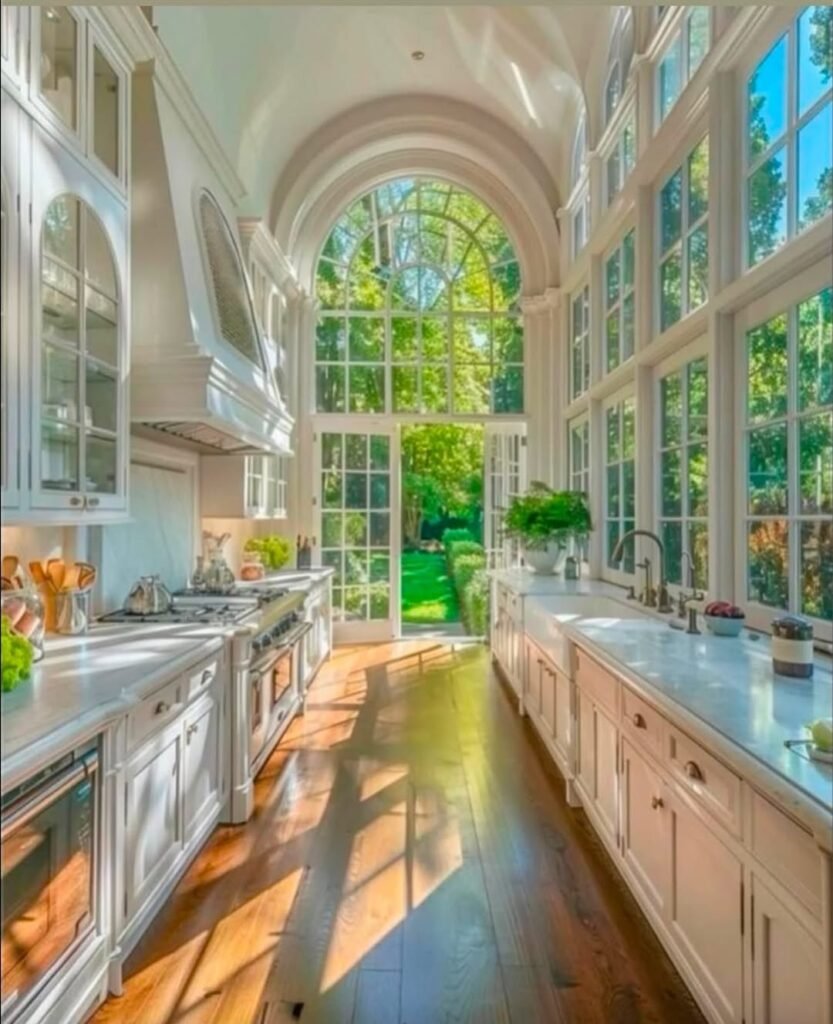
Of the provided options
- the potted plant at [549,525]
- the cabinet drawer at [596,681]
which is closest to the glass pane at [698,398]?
the cabinet drawer at [596,681]

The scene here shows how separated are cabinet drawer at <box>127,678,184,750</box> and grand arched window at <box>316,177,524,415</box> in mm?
4726

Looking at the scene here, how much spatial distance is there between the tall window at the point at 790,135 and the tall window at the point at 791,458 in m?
0.35

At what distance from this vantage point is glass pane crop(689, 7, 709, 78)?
3186mm

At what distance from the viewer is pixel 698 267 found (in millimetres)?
3338

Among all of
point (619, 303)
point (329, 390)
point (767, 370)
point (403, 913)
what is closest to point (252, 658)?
point (403, 913)

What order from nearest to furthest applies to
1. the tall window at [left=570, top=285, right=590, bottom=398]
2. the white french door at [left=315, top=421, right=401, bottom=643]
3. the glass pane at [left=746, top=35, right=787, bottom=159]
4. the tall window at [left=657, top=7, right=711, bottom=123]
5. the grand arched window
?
the glass pane at [left=746, top=35, right=787, bottom=159], the tall window at [left=657, top=7, right=711, bottom=123], the tall window at [left=570, top=285, right=590, bottom=398], the white french door at [left=315, top=421, right=401, bottom=643], the grand arched window

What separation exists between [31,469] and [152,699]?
0.79 m

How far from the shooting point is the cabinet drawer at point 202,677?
247 cm

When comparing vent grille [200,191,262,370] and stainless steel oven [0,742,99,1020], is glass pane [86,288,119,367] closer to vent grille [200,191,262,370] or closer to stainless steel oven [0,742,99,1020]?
vent grille [200,191,262,370]

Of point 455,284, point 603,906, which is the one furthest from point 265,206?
point 603,906

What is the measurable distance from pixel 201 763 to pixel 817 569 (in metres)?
2.41

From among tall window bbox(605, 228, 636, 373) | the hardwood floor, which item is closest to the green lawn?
tall window bbox(605, 228, 636, 373)

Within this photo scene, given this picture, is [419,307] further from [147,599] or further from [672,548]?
[147,599]

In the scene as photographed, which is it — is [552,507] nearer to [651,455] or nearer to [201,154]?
[651,455]
